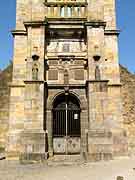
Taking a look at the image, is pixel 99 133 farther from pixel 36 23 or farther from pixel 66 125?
pixel 36 23

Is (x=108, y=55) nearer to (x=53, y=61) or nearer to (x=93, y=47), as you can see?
(x=93, y=47)

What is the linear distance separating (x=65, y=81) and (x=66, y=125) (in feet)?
7.73

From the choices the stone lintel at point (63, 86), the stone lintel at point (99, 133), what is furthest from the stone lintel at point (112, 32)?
the stone lintel at point (99, 133)

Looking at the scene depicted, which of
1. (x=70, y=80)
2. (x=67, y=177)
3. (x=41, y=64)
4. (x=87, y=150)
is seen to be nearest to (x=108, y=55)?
(x=70, y=80)

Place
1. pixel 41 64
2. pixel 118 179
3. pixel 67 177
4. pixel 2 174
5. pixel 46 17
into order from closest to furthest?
1. pixel 118 179
2. pixel 67 177
3. pixel 2 174
4. pixel 41 64
5. pixel 46 17

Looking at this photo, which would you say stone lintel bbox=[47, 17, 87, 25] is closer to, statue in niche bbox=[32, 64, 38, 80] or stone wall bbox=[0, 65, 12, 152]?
statue in niche bbox=[32, 64, 38, 80]

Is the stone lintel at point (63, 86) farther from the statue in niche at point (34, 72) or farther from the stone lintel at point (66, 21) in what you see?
the stone lintel at point (66, 21)

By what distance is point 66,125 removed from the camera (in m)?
16.5

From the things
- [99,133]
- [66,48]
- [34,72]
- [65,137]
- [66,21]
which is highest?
[66,21]

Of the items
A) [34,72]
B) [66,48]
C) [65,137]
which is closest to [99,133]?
[65,137]

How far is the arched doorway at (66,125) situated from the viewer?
1628 centimetres

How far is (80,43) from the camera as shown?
56.5 feet

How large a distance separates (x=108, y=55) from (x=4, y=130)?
24.5ft

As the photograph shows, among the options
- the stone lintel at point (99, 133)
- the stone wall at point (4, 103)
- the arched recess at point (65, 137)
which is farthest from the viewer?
the stone wall at point (4, 103)
